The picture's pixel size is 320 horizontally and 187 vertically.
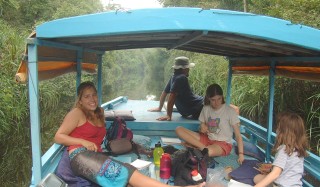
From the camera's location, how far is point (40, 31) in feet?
7.41

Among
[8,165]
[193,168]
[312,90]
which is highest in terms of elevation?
[312,90]

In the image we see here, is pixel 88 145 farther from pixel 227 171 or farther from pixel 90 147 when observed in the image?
pixel 227 171

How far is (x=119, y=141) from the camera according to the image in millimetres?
3672

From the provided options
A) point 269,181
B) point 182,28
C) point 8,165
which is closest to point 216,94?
point 269,181

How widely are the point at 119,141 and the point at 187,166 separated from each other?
3.62 ft

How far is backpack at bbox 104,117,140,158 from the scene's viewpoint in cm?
360

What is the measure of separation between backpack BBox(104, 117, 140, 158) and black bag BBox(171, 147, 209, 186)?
783 millimetres

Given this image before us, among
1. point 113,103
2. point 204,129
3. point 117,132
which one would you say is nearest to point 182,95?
point 204,129

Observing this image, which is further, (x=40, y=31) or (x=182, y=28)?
(x=40, y=31)

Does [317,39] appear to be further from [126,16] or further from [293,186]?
[126,16]

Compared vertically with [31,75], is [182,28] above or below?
above

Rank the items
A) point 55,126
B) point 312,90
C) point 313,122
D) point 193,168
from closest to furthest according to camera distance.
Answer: point 193,168 → point 313,122 → point 312,90 → point 55,126

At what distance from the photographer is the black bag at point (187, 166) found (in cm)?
278

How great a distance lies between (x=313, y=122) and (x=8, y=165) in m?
6.43
